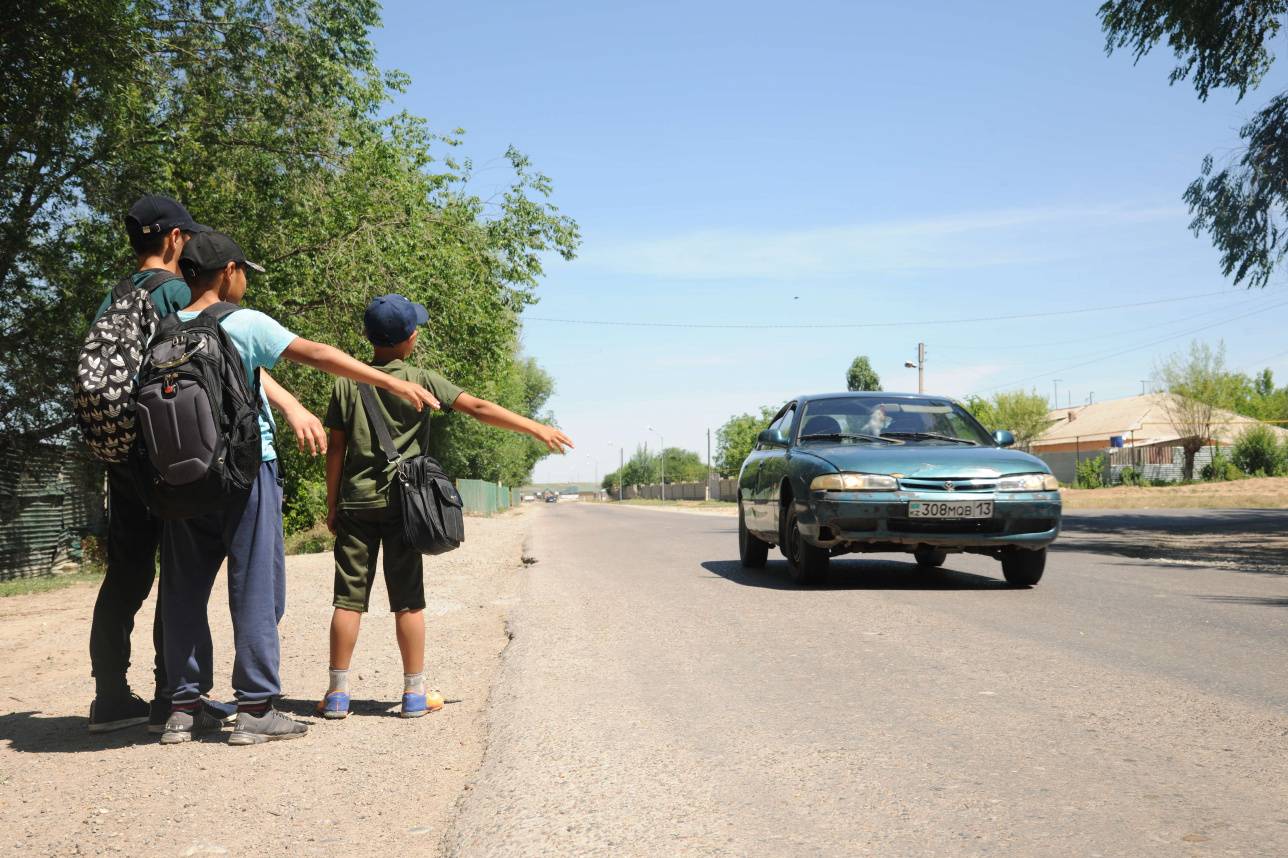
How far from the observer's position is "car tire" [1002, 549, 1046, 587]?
358 inches

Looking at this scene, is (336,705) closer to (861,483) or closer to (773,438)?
(861,483)

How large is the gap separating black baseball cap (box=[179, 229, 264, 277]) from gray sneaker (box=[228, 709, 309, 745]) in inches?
68.2

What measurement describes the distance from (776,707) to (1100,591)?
5.24 metres

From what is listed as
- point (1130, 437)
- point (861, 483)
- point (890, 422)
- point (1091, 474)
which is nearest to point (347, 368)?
point (861, 483)

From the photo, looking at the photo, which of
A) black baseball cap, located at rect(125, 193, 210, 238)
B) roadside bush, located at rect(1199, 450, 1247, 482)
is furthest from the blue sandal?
roadside bush, located at rect(1199, 450, 1247, 482)

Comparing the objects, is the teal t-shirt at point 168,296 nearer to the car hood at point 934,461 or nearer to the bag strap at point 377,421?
the bag strap at point 377,421

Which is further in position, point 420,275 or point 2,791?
point 420,275

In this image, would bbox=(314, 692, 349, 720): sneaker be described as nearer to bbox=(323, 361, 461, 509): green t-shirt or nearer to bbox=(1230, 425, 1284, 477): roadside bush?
bbox=(323, 361, 461, 509): green t-shirt

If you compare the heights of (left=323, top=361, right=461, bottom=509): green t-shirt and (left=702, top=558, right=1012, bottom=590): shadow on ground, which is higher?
(left=323, top=361, right=461, bottom=509): green t-shirt

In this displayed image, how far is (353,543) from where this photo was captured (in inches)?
187

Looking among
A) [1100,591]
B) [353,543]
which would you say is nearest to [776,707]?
[353,543]

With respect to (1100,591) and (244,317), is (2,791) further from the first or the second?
(1100,591)

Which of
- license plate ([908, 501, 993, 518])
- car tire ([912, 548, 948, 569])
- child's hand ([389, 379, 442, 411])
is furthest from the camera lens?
car tire ([912, 548, 948, 569])

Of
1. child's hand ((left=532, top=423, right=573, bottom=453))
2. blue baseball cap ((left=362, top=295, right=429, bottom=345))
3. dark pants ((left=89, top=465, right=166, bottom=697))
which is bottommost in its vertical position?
dark pants ((left=89, top=465, right=166, bottom=697))
